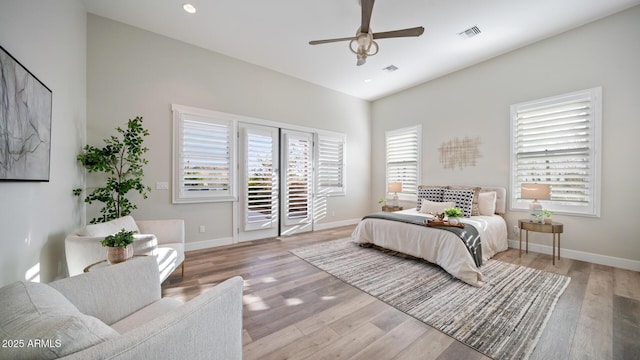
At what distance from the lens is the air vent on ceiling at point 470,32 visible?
3.31 meters

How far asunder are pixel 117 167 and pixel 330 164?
3.89 m

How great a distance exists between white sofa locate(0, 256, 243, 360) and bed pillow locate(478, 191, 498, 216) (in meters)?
4.26

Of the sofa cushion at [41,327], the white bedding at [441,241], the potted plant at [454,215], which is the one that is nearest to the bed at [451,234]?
the white bedding at [441,241]

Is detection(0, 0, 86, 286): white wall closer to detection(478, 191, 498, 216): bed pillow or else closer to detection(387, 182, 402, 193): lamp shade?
detection(387, 182, 402, 193): lamp shade

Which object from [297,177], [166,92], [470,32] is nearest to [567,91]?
[470,32]

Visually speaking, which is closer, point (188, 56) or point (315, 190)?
point (188, 56)

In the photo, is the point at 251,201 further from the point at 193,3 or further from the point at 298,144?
the point at 193,3

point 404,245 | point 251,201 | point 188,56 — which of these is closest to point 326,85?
point 188,56

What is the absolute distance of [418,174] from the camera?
5301 millimetres

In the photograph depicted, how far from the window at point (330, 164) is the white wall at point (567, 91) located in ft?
6.69

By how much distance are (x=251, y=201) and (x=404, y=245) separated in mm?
2752

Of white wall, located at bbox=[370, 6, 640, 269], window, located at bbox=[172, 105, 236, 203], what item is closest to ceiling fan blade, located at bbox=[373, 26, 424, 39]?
white wall, located at bbox=[370, 6, 640, 269]

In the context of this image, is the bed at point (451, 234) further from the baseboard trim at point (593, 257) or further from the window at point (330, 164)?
the window at point (330, 164)

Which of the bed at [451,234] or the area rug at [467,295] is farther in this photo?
the bed at [451,234]
